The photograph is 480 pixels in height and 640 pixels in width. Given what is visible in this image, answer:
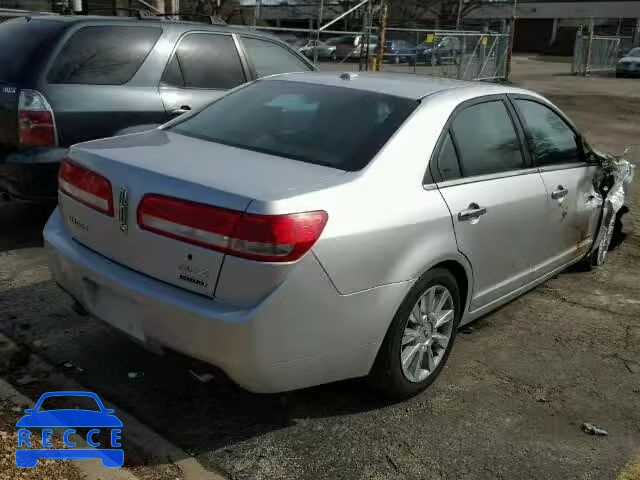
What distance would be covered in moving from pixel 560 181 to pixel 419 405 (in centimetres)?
189

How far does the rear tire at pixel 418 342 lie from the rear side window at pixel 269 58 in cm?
368

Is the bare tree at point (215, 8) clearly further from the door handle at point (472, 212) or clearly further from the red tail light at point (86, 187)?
the door handle at point (472, 212)

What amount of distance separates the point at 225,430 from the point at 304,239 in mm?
1035

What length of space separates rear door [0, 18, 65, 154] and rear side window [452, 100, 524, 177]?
3159mm

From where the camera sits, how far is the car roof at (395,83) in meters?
3.77

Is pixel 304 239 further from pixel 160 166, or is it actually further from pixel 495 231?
pixel 495 231

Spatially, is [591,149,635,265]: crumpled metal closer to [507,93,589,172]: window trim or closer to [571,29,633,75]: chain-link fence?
[507,93,589,172]: window trim

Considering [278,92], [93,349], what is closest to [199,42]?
[278,92]

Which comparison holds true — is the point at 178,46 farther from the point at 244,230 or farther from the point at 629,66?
the point at 629,66

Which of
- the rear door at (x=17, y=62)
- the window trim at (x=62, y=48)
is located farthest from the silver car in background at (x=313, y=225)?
the rear door at (x=17, y=62)

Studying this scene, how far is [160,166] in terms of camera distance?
9.86 feet

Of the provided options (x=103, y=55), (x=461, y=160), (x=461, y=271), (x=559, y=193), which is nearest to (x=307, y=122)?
(x=461, y=160)

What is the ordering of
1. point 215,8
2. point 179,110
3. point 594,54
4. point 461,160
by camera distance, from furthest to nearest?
1. point 594,54
2. point 215,8
3. point 179,110
4. point 461,160

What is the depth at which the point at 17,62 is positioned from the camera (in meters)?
5.11
